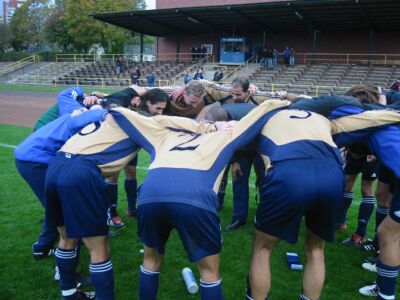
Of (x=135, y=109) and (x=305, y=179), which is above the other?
(x=135, y=109)

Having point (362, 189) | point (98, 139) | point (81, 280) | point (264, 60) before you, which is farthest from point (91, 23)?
point (98, 139)

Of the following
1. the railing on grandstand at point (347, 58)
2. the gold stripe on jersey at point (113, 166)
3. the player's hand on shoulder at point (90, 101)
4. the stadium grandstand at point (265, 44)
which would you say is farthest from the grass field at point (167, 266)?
the railing on grandstand at point (347, 58)

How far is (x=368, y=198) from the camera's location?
4961 mm

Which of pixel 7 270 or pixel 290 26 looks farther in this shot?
pixel 290 26

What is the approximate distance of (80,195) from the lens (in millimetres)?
3088

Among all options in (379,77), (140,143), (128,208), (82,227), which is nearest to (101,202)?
(82,227)

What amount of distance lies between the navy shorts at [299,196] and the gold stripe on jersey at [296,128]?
19 centimetres

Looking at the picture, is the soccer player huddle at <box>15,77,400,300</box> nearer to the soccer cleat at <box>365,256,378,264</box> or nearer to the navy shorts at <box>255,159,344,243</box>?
the navy shorts at <box>255,159,344,243</box>

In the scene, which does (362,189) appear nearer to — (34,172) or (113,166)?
(113,166)

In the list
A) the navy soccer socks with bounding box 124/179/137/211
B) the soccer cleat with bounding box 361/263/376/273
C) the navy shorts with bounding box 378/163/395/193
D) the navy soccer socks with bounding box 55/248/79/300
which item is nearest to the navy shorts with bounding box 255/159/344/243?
the navy shorts with bounding box 378/163/395/193

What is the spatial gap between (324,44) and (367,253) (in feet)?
108

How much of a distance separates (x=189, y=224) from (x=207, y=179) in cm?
34

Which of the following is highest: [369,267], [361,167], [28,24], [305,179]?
[28,24]

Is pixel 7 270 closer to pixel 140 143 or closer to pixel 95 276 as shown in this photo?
pixel 95 276
